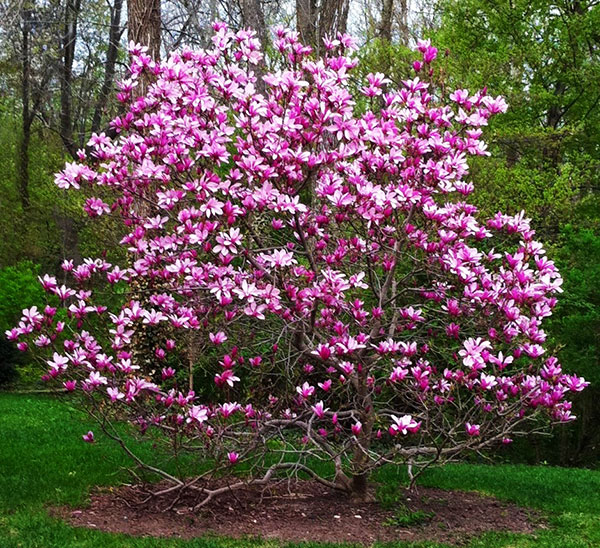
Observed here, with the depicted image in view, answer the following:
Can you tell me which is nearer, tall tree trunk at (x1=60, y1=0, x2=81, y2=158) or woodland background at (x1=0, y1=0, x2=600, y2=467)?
woodland background at (x1=0, y1=0, x2=600, y2=467)

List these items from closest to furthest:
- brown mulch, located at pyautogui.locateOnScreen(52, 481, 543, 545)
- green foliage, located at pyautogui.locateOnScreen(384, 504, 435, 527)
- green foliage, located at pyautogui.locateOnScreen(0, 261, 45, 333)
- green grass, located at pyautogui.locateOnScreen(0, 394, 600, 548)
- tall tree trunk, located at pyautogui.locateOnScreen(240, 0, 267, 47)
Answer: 1. green grass, located at pyautogui.locateOnScreen(0, 394, 600, 548)
2. brown mulch, located at pyautogui.locateOnScreen(52, 481, 543, 545)
3. green foliage, located at pyautogui.locateOnScreen(384, 504, 435, 527)
4. tall tree trunk, located at pyautogui.locateOnScreen(240, 0, 267, 47)
5. green foliage, located at pyautogui.locateOnScreen(0, 261, 45, 333)

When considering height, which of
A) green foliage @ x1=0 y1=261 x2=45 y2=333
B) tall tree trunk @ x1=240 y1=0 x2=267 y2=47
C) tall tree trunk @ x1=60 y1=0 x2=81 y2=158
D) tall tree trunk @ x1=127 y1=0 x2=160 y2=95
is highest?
tall tree trunk @ x1=60 y1=0 x2=81 y2=158

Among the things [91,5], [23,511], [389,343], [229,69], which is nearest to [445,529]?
[389,343]

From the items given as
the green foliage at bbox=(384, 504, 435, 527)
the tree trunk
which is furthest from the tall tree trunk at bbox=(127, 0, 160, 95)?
the green foliage at bbox=(384, 504, 435, 527)

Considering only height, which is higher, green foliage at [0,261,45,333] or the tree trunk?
green foliage at [0,261,45,333]

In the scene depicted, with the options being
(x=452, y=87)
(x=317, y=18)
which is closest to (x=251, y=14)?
(x=317, y=18)

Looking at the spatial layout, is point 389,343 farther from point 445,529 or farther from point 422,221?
point 445,529

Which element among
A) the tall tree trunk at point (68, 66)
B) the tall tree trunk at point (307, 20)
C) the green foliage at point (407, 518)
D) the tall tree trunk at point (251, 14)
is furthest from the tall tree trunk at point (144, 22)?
the tall tree trunk at point (68, 66)

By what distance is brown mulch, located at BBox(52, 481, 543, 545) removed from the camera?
4.82 m

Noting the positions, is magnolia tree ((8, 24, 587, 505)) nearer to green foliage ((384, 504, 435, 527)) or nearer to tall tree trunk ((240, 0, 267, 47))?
green foliage ((384, 504, 435, 527))

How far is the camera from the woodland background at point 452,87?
33.3ft

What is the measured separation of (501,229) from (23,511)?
3730 mm

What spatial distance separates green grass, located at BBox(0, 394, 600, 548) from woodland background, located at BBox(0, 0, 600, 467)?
2.31 m

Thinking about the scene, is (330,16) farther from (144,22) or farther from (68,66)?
(68,66)
